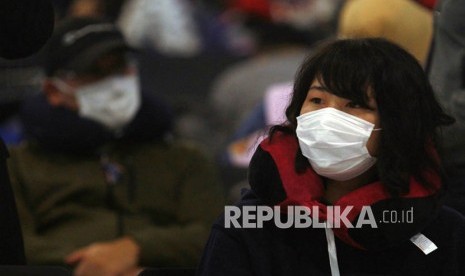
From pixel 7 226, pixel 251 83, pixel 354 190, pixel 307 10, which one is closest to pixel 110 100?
pixel 251 83

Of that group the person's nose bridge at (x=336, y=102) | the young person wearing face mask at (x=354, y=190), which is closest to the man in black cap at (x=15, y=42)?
the young person wearing face mask at (x=354, y=190)

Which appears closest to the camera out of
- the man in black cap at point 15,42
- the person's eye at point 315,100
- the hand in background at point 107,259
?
the man in black cap at point 15,42

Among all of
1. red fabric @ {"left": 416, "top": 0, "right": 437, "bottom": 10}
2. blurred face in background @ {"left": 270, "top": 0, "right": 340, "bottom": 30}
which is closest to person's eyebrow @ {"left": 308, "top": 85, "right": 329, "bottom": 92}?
red fabric @ {"left": 416, "top": 0, "right": 437, "bottom": 10}

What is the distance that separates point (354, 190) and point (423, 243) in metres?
0.26

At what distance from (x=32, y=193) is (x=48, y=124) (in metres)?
0.31

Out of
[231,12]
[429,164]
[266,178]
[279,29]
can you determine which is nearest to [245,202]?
[266,178]

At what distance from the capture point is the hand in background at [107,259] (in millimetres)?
5129

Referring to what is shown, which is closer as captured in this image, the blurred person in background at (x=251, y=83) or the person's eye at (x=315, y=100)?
the person's eye at (x=315, y=100)

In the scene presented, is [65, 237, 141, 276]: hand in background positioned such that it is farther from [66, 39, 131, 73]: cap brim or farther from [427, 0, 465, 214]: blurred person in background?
[427, 0, 465, 214]: blurred person in background

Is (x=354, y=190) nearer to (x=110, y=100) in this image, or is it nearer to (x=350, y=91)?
(x=350, y=91)

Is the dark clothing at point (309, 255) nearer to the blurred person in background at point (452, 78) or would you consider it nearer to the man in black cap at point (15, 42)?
the blurred person in background at point (452, 78)

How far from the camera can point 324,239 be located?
3785 mm

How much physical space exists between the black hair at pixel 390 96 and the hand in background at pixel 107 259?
4.87 feet

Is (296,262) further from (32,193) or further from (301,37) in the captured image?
(301,37)
